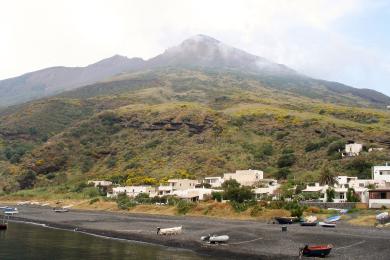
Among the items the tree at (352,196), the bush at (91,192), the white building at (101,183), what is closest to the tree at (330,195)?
the tree at (352,196)

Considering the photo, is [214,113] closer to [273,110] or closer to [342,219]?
[273,110]

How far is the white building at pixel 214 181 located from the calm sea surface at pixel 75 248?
2088 inches

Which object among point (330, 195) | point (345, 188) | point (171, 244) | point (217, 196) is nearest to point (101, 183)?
point (217, 196)

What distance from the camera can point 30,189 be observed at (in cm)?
13962

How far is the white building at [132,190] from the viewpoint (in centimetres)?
11112

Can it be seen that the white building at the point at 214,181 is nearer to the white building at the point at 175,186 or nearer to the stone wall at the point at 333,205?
the white building at the point at 175,186

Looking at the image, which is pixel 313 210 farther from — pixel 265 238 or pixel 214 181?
pixel 214 181

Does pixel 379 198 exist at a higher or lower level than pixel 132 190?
higher

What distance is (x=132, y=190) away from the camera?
372ft

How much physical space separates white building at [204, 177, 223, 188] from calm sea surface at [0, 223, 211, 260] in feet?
174

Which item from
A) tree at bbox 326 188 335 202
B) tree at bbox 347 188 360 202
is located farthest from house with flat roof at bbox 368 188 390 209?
tree at bbox 326 188 335 202

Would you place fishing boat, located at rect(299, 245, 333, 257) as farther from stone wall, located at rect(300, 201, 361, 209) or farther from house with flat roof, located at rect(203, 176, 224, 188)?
house with flat roof, located at rect(203, 176, 224, 188)

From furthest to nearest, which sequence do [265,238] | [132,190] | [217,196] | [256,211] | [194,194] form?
[132,190] < [194,194] < [217,196] < [256,211] < [265,238]

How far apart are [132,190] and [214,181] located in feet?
61.5
